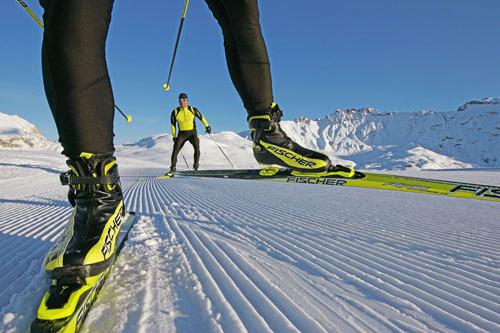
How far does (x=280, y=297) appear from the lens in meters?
0.92

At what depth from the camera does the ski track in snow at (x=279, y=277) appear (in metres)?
0.79

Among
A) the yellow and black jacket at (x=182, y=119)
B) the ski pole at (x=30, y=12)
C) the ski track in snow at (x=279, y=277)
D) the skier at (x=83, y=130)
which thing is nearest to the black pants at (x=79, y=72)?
the skier at (x=83, y=130)

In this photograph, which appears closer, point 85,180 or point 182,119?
point 85,180

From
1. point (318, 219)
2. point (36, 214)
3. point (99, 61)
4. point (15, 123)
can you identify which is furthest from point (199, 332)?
point (15, 123)

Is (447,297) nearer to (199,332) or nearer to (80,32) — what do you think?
(199,332)

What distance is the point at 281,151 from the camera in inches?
63.8

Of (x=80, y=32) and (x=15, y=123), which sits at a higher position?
(x=15, y=123)

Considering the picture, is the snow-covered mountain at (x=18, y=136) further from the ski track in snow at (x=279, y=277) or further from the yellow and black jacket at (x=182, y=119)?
the ski track in snow at (x=279, y=277)

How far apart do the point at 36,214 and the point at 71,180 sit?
205cm

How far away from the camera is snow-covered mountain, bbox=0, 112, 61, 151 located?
86.6 metres

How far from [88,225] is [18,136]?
398ft

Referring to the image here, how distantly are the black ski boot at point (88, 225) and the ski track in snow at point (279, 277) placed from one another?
0.11 metres

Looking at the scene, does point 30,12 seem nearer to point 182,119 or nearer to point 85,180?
point 85,180

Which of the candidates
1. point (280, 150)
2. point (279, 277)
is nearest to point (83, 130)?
point (279, 277)
